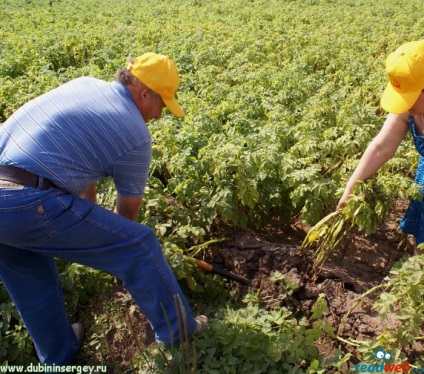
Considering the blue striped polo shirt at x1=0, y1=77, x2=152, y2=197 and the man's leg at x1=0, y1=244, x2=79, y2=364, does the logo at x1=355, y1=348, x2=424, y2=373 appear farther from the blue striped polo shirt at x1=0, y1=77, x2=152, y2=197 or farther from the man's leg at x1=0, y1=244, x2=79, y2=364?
the man's leg at x1=0, y1=244, x2=79, y2=364

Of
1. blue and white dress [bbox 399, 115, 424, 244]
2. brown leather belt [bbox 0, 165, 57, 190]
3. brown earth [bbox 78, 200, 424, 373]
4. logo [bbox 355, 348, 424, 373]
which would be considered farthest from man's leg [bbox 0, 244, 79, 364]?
blue and white dress [bbox 399, 115, 424, 244]

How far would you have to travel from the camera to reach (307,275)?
128 inches

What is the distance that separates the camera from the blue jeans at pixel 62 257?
214 centimetres

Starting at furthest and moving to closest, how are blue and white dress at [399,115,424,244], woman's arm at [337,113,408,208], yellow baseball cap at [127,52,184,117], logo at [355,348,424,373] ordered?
blue and white dress at [399,115,424,244] → woman's arm at [337,113,408,208] → yellow baseball cap at [127,52,184,117] → logo at [355,348,424,373]

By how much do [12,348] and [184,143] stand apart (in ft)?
7.04

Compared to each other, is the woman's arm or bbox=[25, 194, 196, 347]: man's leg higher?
the woman's arm

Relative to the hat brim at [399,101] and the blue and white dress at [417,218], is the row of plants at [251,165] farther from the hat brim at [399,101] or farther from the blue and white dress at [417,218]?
the hat brim at [399,101]

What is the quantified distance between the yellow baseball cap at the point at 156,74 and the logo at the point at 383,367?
5.32 ft

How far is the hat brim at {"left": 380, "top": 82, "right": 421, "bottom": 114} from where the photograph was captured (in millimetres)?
2396

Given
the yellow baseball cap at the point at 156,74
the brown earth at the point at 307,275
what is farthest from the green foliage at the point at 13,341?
the yellow baseball cap at the point at 156,74

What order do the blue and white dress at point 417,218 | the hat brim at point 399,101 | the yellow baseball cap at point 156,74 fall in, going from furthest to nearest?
the blue and white dress at point 417,218 → the hat brim at point 399,101 → the yellow baseball cap at point 156,74

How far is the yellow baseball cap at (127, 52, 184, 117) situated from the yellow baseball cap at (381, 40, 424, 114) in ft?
3.67

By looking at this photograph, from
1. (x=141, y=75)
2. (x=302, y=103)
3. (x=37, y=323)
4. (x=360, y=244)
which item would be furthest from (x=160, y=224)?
(x=302, y=103)

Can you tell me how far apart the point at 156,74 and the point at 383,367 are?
1.76m
